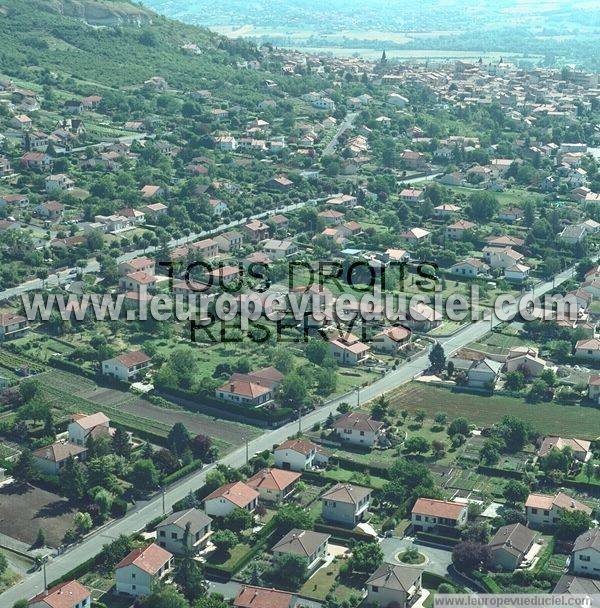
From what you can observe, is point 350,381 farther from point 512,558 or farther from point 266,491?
point 512,558

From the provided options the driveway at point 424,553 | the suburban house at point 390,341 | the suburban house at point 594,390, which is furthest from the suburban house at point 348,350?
the driveway at point 424,553

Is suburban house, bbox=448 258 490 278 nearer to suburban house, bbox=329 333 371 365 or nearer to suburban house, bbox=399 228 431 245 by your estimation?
suburban house, bbox=399 228 431 245

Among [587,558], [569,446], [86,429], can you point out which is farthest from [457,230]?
[587,558]

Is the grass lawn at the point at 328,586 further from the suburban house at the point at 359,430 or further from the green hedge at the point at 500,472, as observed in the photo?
the suburban house at the point at 359,430

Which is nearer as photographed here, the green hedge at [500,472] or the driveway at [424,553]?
the driveway at [424,553]

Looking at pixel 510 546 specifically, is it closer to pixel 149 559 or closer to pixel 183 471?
pixel 149 559
